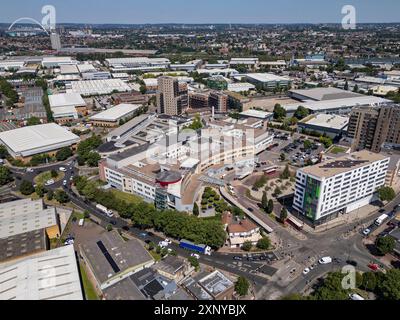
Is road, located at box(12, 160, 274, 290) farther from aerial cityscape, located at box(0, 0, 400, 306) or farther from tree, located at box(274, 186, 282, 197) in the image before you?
tree, located at box(274, 186, 282, 197)

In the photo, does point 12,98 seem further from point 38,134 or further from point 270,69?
point 270,69

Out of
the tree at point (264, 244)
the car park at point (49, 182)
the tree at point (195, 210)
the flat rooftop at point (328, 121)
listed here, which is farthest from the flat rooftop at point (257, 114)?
the car park at point (49, 182)

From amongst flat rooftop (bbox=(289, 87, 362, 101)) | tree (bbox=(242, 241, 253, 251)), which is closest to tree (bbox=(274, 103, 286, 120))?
flat rooftop (bbox=(289, 87, 362, 101))

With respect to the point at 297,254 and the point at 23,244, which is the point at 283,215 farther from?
the point at 23,244

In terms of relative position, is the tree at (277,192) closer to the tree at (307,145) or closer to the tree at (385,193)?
the tree at (385,193)
